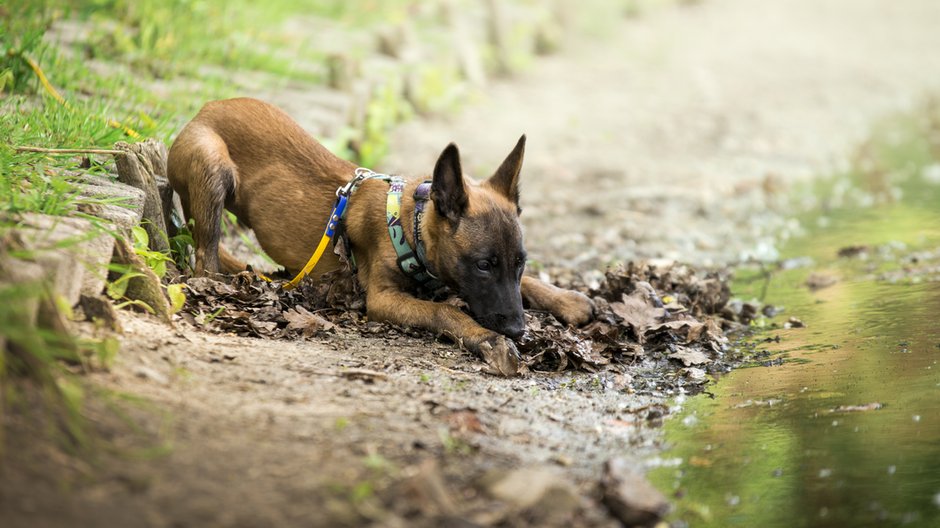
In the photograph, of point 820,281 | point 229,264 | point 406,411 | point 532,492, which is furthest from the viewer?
point 820,281

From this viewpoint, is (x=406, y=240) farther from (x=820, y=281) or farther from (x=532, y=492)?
(x=820, y=281)

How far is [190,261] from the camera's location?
5902 millimetres

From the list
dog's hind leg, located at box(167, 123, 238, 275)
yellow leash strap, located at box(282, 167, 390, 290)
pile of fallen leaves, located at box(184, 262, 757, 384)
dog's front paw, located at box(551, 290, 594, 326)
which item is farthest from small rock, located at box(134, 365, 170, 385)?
dog's front paw, located at box(551, 290, 594, 326)

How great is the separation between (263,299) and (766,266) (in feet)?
14.0

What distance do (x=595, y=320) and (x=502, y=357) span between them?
0.98 metres

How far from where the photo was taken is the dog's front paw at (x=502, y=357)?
4.75 meters

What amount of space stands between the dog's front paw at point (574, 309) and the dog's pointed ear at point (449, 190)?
33.0 inches

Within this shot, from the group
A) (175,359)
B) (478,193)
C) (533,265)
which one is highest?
(478,193)

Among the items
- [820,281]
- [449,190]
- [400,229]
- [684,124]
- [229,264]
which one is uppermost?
[449,190]

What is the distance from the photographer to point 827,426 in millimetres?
3990

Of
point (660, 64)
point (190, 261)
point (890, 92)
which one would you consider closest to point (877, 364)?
point (190, 261)

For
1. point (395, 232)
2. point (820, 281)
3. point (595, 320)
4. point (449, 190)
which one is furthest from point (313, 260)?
point (820, 281)

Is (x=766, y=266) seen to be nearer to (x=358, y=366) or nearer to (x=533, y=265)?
(x=533, y=265)

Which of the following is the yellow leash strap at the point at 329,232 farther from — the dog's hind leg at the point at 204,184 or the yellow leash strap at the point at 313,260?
the dog's hind leg at the point at 204,184
